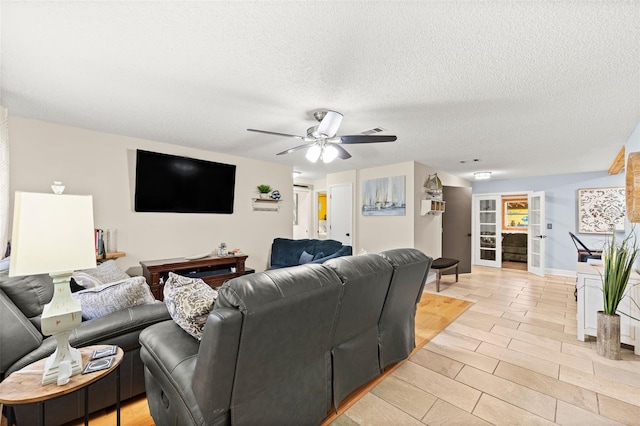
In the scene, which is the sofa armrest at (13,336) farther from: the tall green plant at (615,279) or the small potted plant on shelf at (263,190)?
the tall green plant at (615,279)

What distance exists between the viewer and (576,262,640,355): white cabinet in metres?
2.54

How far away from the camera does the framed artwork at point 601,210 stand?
5.26 metres

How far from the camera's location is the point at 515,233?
24.8ft

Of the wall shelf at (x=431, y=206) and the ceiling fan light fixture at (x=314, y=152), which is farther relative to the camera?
the wall shelf at (x=431, y=206)

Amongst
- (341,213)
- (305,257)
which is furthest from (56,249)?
(341,213)

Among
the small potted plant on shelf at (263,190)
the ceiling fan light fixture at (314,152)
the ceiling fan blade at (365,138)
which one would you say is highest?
Answer: the ceiling fan blade at (365,138)

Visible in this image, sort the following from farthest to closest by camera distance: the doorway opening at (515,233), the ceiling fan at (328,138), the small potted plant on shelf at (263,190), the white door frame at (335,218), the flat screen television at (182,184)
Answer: the doorway opening at (515,233) → the white door frame at (335,218) → the small potted plant on shelf at (263,190) → the flat screen television at (182,184) → the ceiling fan at (328,138)

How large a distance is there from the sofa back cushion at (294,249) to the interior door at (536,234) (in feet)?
15.8

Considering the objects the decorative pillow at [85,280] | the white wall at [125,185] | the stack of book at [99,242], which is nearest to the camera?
the decorative pillow at [85,280]

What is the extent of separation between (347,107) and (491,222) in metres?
6.18

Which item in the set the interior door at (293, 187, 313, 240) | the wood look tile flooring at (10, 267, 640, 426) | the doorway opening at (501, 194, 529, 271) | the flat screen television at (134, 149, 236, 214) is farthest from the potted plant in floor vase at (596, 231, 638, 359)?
the interior door at (293, 187, 313, 240)

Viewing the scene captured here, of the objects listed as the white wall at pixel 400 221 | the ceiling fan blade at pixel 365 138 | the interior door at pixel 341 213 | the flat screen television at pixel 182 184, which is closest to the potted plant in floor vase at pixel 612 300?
the ceiling fan blade at pixel 365 138

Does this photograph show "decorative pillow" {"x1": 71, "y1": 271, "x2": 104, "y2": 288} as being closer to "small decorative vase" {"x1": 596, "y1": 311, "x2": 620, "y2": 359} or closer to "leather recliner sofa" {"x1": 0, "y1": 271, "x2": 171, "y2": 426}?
"leather recliner sofa" {"x1": 0, "y1": 271, "x2": 171, "y2": 426}

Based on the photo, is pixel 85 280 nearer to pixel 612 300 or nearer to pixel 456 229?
pixel 612 300
